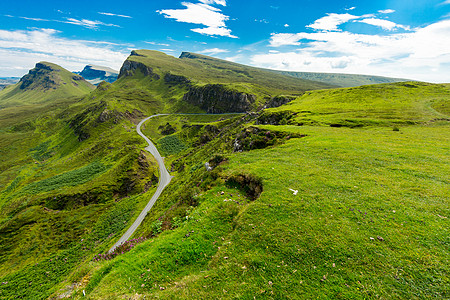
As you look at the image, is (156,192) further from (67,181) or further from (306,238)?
(306,238)

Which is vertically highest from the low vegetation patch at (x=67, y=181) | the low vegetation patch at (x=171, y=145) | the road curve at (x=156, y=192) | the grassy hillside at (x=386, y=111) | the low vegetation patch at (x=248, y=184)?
the grassy hillside at (x=386, y=111)

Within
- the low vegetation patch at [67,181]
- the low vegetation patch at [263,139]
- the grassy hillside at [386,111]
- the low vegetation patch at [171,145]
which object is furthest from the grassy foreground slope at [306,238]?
the low vegetation patch at [171,145]

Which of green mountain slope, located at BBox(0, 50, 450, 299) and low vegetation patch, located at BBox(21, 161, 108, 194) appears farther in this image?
low vegetation patch, located at BBox(21, 161, 108, 194)

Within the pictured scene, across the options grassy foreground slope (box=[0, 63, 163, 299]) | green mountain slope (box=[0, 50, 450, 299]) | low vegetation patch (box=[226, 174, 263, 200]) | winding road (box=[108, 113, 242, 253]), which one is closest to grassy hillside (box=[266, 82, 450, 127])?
green mountain slope (box=[0, 50, 450, 299])

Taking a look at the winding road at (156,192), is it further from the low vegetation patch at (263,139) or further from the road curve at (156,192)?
the low vegetation patch at (263,139)

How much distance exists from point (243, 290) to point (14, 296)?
56987mm

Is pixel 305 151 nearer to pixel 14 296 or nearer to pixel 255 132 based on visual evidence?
pixel 255 132

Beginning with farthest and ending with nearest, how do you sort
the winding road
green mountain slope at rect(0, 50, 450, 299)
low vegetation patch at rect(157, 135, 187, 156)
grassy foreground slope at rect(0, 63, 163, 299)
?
low vegetation patch at rect(157, 135, 187, 156) → the winding road → grassy foreground slope at rect(0, 63, 163, 299) → green mountain slope at rect(0, 50, 450, 299)

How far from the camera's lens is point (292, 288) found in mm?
9172

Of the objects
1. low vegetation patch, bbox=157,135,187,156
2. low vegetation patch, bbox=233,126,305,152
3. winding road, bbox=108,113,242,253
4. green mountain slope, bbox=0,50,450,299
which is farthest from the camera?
low vegetation patch, bbox=157,135,187,156

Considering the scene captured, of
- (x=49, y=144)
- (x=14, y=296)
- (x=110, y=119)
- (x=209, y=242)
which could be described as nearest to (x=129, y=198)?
(x=14, y=296)

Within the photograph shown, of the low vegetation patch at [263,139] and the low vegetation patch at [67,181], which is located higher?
the low vegetation patch at [263,139]

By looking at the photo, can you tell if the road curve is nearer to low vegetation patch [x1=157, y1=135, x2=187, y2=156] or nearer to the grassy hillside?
low vegetation patch [x1=157, y1=135, x2=187, y2=156]

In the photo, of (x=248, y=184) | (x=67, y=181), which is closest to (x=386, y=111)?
(x=248, y=184)
